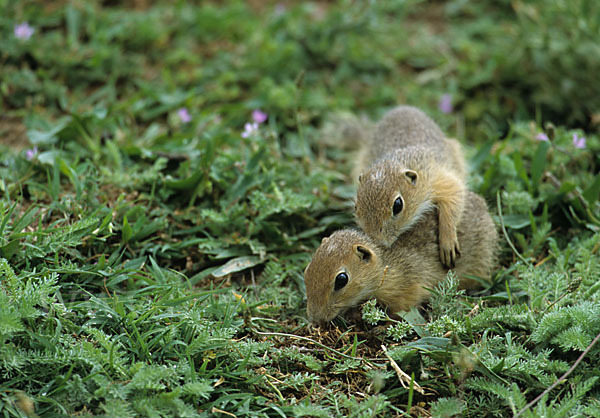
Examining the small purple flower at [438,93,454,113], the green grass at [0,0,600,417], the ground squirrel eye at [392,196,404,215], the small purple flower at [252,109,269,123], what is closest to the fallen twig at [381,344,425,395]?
the green grass at [0,0,600,417]

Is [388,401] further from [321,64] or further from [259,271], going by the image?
[321,64]

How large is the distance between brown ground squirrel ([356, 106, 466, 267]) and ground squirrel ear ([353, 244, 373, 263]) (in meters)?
0.22

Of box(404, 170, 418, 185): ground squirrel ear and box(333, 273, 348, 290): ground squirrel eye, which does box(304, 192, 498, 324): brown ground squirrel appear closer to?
box(333, 273, 348, 290): ground squirrel eye

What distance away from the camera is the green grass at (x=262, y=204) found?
3490mm

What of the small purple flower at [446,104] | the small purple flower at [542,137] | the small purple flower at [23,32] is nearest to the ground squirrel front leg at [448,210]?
the small purple flower at [542,137]

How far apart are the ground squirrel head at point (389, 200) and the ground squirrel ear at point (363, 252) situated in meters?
0.22

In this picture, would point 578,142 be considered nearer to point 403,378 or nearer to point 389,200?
point 389,200

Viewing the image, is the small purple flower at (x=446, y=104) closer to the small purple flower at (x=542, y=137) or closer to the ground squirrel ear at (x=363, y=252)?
the small purple flower at (x=542, y=137)

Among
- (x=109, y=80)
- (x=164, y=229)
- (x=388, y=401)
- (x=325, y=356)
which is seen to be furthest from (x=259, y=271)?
(x=109, y=80)

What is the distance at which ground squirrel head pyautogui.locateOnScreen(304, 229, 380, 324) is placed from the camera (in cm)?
416

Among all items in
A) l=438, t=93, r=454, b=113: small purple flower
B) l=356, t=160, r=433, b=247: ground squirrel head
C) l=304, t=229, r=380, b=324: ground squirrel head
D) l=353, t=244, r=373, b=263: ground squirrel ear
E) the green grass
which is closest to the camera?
the green grass

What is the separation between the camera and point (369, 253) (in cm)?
434

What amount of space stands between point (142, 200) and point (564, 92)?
4.66 m

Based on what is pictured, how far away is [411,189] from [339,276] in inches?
41.7
